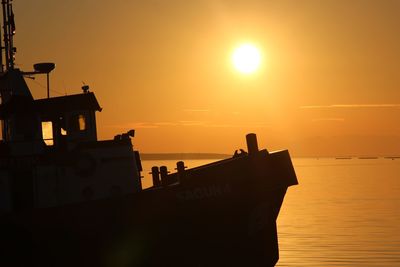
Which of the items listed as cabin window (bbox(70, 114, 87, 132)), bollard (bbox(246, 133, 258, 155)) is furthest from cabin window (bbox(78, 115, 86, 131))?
bollard (bbox(246, 133, 258, 155))

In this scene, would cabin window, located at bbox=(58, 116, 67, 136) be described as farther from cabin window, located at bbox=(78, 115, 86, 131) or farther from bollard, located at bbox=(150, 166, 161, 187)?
bollard, located at bbox=(150, 166, 161, 187)

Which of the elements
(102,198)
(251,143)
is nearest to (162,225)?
(102,198)

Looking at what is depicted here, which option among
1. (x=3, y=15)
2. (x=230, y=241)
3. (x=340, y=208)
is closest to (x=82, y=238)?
(x=230, y=241)

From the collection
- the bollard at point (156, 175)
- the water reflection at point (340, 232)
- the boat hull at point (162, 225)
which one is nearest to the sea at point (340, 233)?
the water reflection at point (340, 232)

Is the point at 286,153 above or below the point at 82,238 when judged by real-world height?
above

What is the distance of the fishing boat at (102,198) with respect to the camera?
18469 mm

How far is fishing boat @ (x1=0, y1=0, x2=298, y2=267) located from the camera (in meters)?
18.5

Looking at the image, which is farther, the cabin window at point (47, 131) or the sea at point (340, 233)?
the sea at point (340, 233)

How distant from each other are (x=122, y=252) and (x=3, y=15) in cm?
796

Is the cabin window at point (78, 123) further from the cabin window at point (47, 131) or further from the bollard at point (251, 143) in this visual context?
the bollard at point (251, 143)

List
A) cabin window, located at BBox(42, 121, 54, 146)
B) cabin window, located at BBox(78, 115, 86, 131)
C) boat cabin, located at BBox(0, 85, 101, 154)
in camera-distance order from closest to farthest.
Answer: boat cabin, located at BBox(0, 85, 101, 154) → cabin window, located at BBox(42, 121, 54, 146) → cabin window, located at BBox(78, 115, 86, 131)

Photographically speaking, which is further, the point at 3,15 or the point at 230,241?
the point at 3,15

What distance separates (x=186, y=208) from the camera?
1897 centimetres

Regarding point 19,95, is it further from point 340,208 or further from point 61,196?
point 340,208
